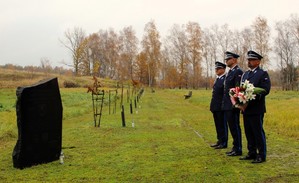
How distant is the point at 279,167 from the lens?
6.73 metres

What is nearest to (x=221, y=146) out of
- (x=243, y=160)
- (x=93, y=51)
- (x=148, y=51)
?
(x=243, y=160)

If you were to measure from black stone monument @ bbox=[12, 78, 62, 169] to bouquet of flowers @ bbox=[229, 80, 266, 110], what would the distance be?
3848 millimetres

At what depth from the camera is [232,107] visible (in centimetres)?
802

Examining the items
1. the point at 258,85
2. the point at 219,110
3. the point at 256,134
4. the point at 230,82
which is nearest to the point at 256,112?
the point at 256,134

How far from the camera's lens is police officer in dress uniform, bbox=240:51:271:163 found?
23.6ft

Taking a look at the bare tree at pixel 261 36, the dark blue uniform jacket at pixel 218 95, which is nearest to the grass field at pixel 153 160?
the dark blue uniform jacket at pixel 218 95

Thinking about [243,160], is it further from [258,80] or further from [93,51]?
[93,51]

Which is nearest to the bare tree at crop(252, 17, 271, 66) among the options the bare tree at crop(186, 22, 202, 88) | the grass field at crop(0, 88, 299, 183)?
the bare tree at crop(186, 22, 202, 88)

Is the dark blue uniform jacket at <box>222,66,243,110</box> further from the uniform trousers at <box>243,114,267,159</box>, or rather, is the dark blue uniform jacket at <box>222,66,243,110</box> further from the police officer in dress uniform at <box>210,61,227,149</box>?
the uniform trousers at <box>243,114,267,159</box>

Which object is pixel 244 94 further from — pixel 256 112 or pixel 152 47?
pixel 152 47

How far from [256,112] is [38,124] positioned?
4.51 meters

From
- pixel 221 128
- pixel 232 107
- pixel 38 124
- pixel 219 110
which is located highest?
pixel 232 107

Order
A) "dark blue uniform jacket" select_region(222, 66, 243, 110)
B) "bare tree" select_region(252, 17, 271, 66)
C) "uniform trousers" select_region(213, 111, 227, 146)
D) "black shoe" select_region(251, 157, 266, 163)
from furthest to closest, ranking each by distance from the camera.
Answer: "bare tree" select_region(252, 17, 271, 66)
"uniform trousers" select_region(213, 111, 227, 146)
"dark blue uniform jacket" select_region(222, 66, 243, 110)
"black shoe" select_region(251, 157, 266, 163)

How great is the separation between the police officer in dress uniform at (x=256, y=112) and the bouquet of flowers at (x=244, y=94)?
110 mm
